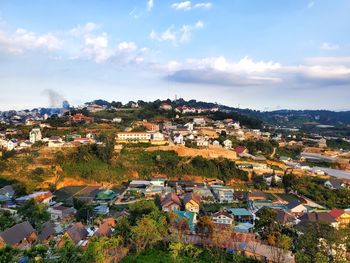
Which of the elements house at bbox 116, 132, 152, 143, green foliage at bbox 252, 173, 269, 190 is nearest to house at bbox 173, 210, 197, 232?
green foliage at bbox 252, 173, 269, 190

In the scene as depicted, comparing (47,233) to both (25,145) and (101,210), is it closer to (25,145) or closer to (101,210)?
(101,210)

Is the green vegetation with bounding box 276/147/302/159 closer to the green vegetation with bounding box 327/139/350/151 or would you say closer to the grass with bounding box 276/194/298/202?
the green vegetation with bounding box 327/139/350/151

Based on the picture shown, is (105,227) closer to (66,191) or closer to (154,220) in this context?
(154,220)

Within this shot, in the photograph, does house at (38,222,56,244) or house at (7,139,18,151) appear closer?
house at (38,222,56,244)

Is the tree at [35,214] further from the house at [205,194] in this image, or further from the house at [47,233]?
the house at [205,194]

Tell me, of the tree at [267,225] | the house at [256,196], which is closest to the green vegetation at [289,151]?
the house at [256,196]

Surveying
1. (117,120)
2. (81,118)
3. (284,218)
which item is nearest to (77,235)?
(284,218)
